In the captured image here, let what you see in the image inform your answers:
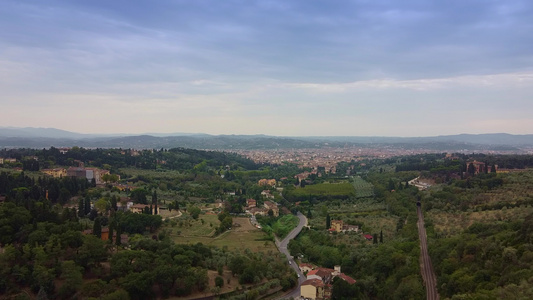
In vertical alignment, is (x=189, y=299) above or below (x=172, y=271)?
below

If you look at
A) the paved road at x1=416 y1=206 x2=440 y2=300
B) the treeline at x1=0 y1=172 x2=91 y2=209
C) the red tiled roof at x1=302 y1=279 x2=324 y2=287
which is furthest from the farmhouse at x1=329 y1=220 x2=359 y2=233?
the treeline at x1=0 y1=172 x2=91 y2=209

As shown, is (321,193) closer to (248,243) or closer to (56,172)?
(248,243)

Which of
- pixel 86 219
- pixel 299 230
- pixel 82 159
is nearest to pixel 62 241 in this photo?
pixel 86 219

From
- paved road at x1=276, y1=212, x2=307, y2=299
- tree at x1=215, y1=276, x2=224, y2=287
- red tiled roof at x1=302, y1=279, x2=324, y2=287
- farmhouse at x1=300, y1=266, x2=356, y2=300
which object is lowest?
paved road at x1=276, y1=212, x2=307, y2=299

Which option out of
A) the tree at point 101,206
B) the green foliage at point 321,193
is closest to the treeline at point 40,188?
the tree at point 101,206

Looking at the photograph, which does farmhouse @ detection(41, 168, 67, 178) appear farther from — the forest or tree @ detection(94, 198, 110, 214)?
tree @ detection(94, 198, 110, 214)

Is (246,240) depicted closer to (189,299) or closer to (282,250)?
(282,250)

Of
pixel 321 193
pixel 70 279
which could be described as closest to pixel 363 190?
pixel 321 193

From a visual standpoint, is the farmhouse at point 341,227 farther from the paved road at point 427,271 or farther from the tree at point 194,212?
the tree at point 194,212
